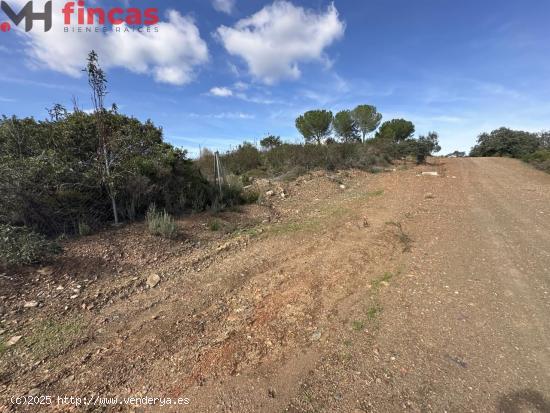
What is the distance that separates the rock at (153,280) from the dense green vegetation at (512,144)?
2221 centimetres

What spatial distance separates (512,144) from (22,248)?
33016 mm

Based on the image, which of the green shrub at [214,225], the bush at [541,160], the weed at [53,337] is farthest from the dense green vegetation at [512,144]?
the weed at [53,337]

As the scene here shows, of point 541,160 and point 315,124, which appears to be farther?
point 315,124

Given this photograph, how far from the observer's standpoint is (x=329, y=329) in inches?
113

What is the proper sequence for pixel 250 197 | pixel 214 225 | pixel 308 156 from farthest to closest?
pixel 308 156
pixel 250 197
pixel 214 225

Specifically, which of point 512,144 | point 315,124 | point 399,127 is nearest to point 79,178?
point 315,124

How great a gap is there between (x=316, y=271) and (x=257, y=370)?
75.4 inches

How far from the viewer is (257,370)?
2.39 meters

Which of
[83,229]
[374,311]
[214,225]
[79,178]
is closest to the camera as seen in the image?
[374,311]

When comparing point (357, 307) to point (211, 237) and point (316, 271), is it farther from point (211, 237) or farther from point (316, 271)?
point (211, 237)

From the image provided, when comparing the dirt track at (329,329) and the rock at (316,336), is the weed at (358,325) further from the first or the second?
the rock at (316,336)

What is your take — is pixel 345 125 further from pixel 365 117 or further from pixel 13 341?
pixel 13 341

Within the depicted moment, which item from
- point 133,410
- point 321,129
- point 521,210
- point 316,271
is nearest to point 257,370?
point 133,410

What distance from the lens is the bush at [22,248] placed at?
3857mm
